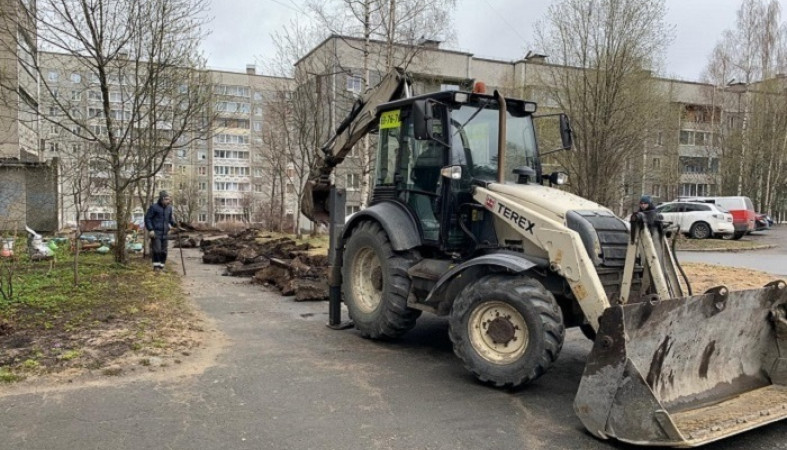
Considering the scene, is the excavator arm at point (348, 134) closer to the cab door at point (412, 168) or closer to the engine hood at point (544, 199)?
the cab door at point (412, 168)

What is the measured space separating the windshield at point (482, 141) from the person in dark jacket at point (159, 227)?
892 cm

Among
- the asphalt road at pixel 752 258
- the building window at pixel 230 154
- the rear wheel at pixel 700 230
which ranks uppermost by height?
the building window at pixel 230 154

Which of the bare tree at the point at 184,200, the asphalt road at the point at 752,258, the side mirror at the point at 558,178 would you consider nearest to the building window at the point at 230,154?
the bare tree at the point at 184,200

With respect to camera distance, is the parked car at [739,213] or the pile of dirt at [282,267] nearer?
the pile of dirt at [282,267]

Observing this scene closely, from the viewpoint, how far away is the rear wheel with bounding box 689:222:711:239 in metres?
26.3

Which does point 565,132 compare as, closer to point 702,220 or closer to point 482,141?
point 482,141

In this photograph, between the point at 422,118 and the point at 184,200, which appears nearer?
the point at 422,118

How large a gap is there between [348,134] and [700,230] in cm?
2347

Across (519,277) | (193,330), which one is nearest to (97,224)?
(193,330)

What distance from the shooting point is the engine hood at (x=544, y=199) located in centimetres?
536

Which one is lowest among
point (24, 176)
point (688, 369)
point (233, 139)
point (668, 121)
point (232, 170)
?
point (688, 369)

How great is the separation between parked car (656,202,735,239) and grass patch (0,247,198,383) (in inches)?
909

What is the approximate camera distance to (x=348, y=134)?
8266 mm

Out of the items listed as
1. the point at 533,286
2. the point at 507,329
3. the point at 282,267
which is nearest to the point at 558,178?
the point at 533,286
